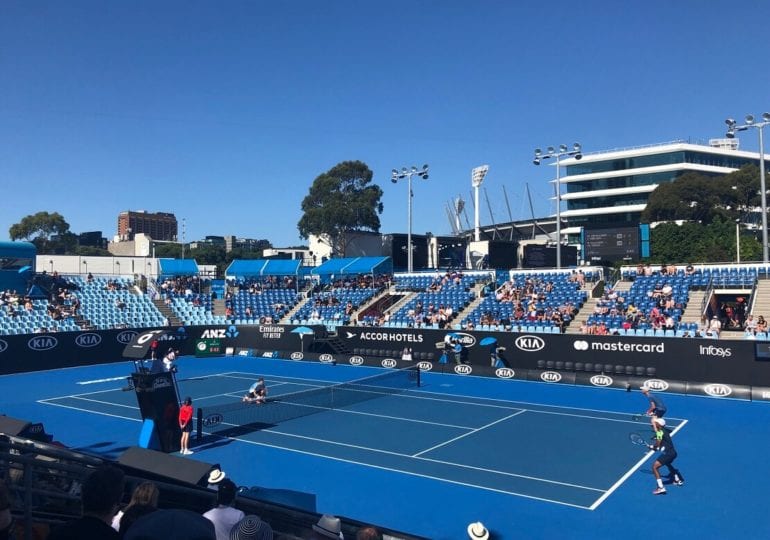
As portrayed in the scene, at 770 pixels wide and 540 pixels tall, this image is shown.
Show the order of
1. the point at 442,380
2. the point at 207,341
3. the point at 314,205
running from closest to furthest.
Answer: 1. the point at 442,380
2. the point at 207,341
3. the point at 314,205

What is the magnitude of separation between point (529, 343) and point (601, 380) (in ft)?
14.2

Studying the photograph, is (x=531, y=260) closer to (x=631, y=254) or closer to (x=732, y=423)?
(x=631, y=254)

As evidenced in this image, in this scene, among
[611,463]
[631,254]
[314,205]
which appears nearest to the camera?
[611,463]

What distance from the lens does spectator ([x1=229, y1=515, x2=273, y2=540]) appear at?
4.73 metres

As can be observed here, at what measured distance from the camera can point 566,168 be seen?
110 metres

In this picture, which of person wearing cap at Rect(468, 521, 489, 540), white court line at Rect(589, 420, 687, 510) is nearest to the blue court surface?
white court line at Rect(589, 420, 687, 510)

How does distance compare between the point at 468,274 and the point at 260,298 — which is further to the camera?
the point at 260,298

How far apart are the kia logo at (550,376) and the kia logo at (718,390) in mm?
6074

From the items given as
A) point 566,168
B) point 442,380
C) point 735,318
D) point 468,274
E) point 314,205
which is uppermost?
point 566,168

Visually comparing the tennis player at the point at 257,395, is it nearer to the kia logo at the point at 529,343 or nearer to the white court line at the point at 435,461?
the white court line at the point at 435,461

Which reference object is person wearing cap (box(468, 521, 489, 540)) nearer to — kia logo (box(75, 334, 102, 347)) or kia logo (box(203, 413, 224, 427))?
kia logo (box(203, 413, 224, 427))

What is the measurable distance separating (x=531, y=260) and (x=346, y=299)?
46.6 feet

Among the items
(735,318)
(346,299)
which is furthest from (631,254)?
(346,299)

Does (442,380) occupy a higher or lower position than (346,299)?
lower
